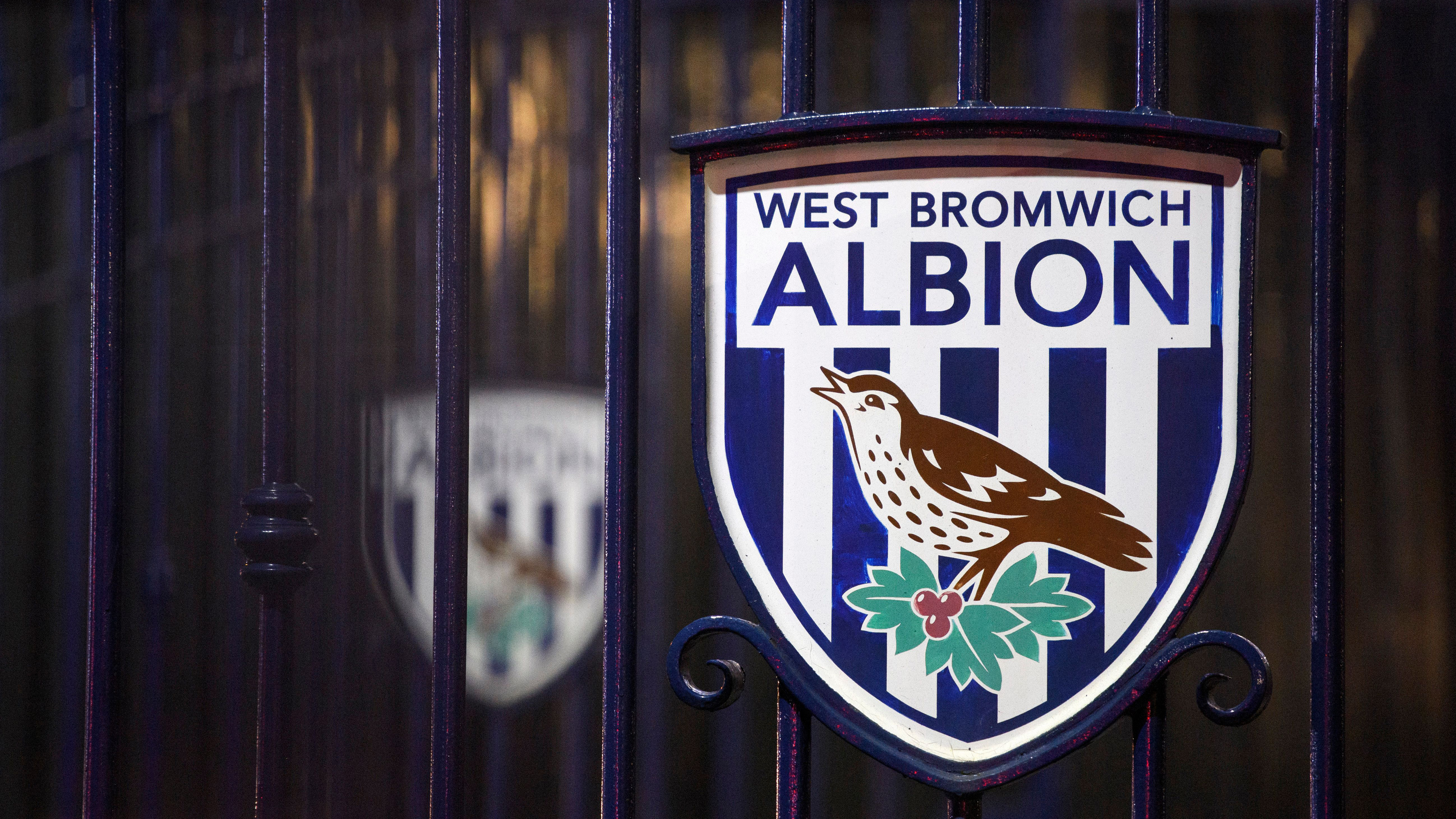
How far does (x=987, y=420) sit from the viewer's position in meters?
0.79

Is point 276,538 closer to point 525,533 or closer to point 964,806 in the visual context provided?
point 964,806

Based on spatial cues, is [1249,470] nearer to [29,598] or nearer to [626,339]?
[626,339]

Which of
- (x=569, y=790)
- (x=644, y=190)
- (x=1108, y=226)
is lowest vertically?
(x=569, y=790)

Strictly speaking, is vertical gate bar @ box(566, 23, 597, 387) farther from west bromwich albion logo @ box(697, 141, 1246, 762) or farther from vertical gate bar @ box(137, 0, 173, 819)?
west bromwich albion logo @ box(697, 141, 1246, 762)

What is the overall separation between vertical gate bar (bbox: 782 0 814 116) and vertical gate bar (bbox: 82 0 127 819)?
0.61 m

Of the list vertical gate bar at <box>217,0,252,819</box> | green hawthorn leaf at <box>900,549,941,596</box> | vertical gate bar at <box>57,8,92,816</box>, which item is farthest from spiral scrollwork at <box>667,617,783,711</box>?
vertical gate bar at <box>57,8,92,816</box>

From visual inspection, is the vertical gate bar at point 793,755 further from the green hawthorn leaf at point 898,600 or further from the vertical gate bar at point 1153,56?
the vertical gate bar at point 1153,56

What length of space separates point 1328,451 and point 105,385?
1029mm

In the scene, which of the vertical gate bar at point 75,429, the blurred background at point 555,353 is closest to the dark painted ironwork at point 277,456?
the blurred background at point 555,353

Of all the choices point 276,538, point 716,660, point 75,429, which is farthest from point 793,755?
point 75,429

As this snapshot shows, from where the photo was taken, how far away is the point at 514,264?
233cm

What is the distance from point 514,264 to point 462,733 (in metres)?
1.61

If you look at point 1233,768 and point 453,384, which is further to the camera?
point 1233,768

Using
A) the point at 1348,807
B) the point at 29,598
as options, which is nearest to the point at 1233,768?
the point at 1348,807
